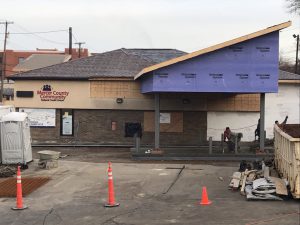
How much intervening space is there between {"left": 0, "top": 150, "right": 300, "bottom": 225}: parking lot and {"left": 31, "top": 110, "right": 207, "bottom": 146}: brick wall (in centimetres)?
1128

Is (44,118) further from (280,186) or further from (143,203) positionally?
(280,186)

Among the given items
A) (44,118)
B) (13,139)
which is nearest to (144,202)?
(13,139)

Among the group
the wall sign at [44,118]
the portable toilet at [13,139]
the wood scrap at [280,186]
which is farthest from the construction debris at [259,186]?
the wall sign at [44,118]

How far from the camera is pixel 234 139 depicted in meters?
25.2

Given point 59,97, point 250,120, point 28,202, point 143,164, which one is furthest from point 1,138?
point 250,120

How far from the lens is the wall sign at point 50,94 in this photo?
30703 millimetres

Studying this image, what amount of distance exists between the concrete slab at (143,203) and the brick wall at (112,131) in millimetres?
11938

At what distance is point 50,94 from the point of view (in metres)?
30.8

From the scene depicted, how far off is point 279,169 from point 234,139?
33.0ft

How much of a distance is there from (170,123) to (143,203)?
59.3ft

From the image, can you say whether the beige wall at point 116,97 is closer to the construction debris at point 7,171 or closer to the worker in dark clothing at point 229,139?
the worker in dark clothing at point 229,139

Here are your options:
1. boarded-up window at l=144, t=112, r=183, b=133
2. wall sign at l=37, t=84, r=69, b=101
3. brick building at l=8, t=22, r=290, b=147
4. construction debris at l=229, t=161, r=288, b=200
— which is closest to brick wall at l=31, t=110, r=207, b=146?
brick building at l=8, t=22, r=290, b=147

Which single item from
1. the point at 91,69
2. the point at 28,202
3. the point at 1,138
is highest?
the point at 91,69

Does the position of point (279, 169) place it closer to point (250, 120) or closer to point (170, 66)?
point (170, 66)
